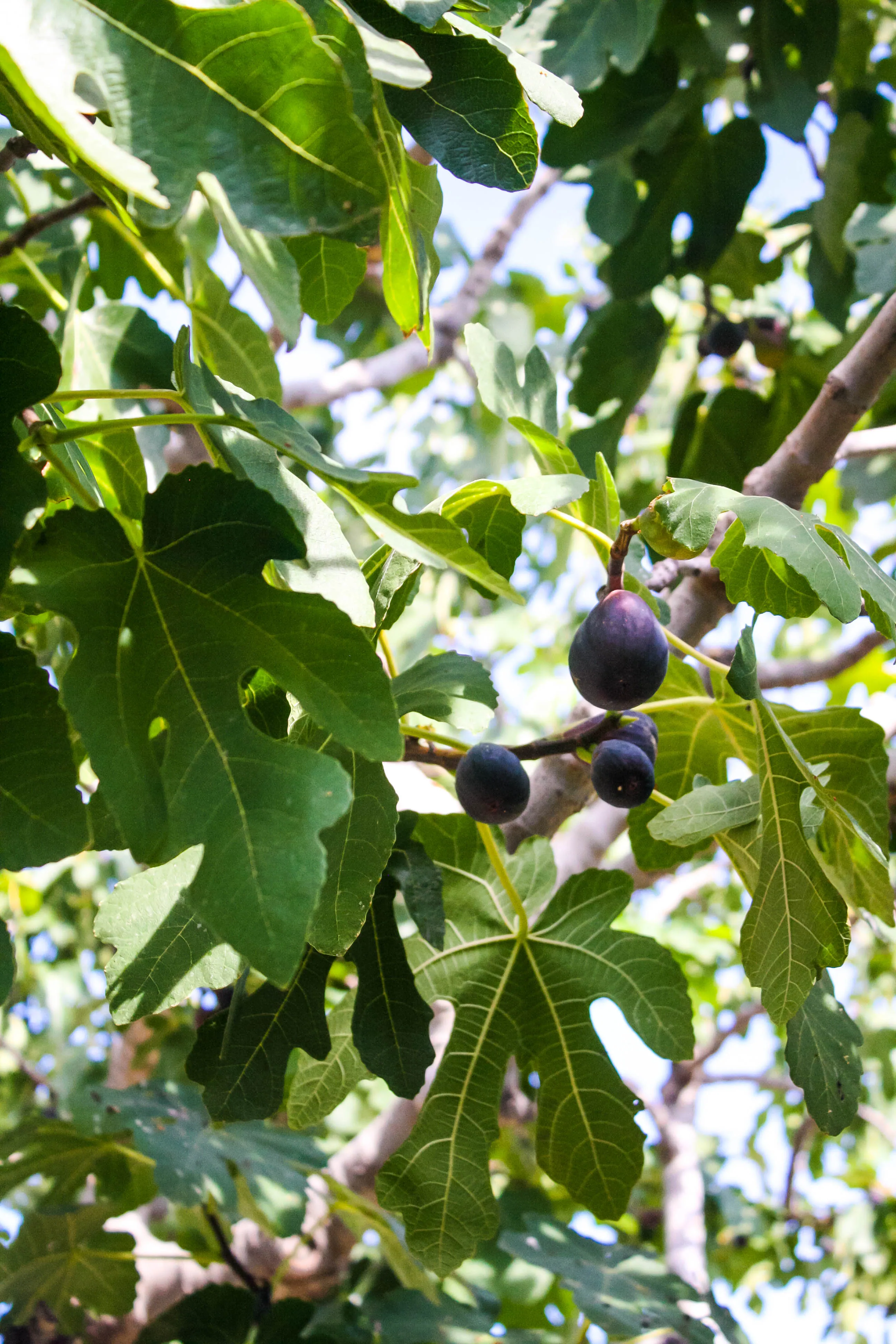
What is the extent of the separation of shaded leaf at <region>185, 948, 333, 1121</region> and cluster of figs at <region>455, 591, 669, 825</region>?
250 mm

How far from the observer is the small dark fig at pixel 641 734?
47.5 inches

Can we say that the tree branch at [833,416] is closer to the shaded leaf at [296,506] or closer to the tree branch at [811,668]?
the tree branch at [811,668]

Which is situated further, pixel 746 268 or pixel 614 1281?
pixel 746 268

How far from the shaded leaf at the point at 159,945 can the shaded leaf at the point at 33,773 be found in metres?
0.21

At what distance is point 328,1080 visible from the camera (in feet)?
4.37

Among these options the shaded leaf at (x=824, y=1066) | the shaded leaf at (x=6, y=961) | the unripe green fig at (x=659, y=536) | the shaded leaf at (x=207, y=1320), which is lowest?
the shaded leaf at (x=207, y=1320)

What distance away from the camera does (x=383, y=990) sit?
119cm

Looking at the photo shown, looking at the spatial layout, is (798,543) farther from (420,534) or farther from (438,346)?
(438,346)

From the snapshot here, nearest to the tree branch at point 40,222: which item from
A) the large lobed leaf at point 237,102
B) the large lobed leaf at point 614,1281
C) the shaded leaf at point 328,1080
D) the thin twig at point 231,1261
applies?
the large lobed leaf at point 237,102

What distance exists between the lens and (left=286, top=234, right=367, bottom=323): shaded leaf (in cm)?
117

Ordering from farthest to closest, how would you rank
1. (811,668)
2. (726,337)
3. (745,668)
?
(726,337)
(811,668)
(745,668)

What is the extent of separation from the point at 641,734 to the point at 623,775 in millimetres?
89

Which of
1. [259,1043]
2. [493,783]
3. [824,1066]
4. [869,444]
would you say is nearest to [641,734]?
[493,783]

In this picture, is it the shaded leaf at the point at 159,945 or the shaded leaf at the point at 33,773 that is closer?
the shaded leaf at the point at 33,773
